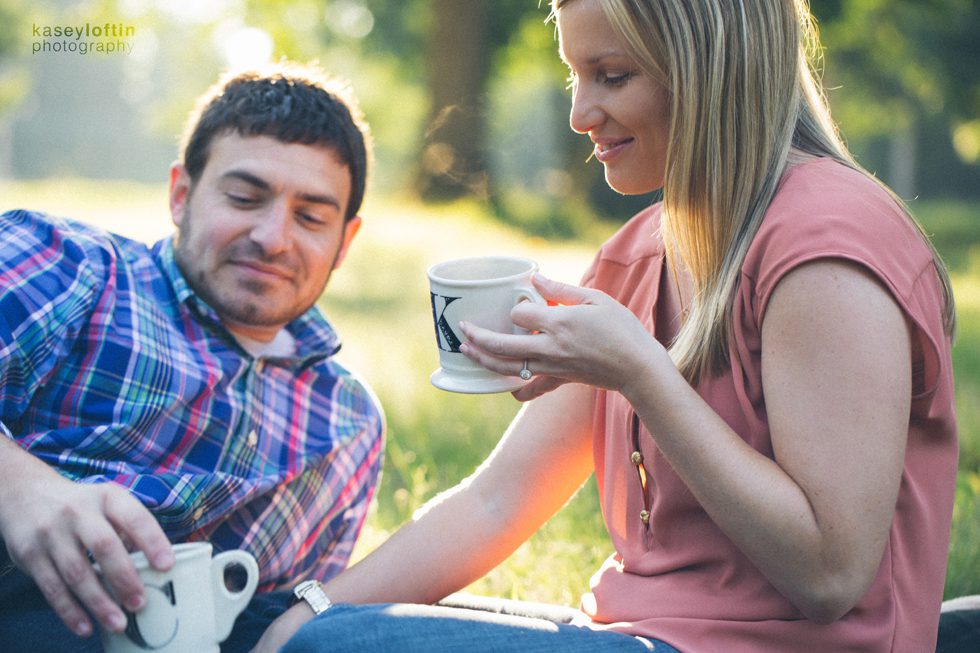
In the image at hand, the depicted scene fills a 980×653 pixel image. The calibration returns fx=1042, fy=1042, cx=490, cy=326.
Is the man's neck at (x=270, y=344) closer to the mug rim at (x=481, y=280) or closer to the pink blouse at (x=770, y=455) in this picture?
the mug rim at (x=481, y=280)

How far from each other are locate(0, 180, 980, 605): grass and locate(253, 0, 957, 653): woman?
1.27m

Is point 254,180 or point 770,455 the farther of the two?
point 254,180

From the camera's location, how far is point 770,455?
1.95 metres

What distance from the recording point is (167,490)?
2410mm

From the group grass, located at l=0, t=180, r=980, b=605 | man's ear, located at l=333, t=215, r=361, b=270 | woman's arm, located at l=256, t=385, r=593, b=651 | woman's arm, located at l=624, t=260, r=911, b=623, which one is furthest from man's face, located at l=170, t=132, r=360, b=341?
woman's arm, located at l=624, t=260, r=911, b=623

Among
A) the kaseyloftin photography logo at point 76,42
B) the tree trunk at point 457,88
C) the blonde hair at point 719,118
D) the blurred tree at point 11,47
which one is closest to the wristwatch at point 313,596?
the blonde hair at point 719,118

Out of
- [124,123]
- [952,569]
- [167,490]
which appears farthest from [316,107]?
[124,123]

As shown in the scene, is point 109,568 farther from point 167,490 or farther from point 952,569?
point 952,569

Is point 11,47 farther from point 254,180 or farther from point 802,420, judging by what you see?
point 802,420

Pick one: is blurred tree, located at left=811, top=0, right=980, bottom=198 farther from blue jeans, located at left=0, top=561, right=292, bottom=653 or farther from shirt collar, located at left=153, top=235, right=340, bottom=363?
blue jeans, located at left=0, top=561, right=292, bottom=653

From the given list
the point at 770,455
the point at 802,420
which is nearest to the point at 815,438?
the point at 802,420

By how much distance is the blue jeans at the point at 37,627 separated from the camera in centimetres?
Answer: 223

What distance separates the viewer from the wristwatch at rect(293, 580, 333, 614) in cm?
223

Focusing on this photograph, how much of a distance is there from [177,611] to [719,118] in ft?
4.47
